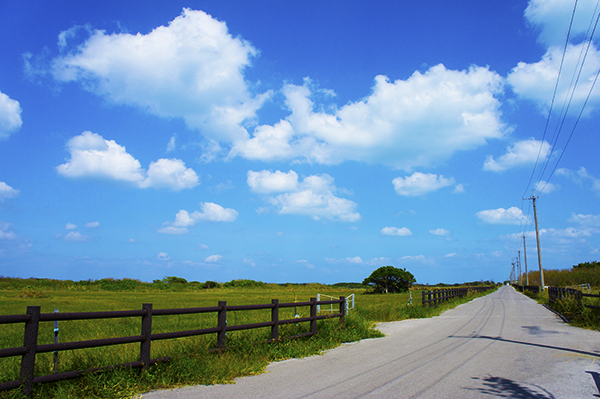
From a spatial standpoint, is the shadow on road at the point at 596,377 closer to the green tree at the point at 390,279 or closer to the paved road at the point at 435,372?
the paved road at the point at 435,372

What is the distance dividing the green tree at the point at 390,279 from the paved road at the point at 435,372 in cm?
6059

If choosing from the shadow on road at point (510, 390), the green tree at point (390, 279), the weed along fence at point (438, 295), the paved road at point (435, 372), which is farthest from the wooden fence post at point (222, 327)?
the green tree at point (390, 279)

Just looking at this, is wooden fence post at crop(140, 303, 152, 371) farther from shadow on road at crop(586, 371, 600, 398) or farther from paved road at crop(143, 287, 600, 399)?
shadow on road at crop(586, 371, 600, 398)

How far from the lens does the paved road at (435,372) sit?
6418mm

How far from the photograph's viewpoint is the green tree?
238 ft

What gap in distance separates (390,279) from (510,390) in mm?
68881

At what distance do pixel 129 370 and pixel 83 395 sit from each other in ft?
2.69

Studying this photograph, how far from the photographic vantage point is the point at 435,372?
7.83 m

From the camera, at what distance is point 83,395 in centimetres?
587

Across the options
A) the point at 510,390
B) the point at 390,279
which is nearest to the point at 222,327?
the point at 510,390

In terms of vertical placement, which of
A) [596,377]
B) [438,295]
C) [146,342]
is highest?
[146,342]

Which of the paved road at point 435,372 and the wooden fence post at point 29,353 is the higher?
the wooden fence post at point 29,353

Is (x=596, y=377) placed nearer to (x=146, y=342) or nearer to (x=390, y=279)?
(x=146, y=342)

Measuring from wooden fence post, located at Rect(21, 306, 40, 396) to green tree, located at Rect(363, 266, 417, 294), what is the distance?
7010cm
